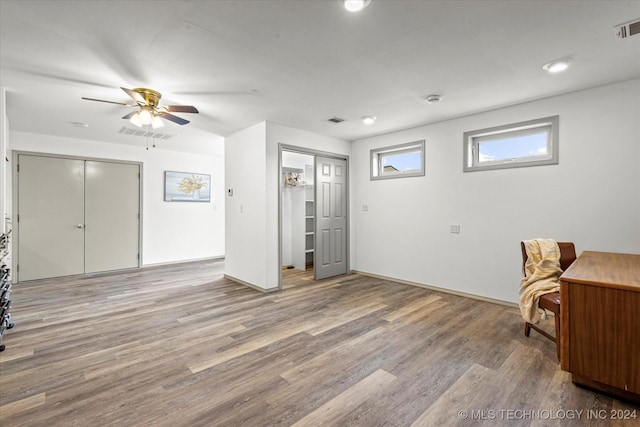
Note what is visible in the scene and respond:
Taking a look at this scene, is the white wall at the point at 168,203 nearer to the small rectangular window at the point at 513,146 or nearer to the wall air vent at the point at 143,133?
the wall air vent at the point at 143,133

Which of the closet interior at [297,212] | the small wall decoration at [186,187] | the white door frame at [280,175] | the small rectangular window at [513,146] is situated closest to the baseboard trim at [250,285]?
the white door frame at [280,175]

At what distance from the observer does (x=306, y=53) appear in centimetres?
250

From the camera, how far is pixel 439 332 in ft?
9.72

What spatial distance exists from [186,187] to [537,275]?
6.67 metres

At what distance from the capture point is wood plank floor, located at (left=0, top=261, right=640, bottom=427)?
1793 mm

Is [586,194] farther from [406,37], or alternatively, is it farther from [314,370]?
[314,370]

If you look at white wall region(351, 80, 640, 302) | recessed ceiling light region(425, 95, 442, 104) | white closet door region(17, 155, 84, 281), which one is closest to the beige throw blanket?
white wall region(351, 80, 640, 302)

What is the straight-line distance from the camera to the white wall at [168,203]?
5.41 meters

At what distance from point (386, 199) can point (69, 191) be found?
5849 millimetres

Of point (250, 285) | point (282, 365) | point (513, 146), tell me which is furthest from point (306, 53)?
point (250, 285)

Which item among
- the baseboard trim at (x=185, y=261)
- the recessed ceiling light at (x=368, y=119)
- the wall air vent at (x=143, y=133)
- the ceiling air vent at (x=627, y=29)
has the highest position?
the wall air vent at (x=143, y=133)

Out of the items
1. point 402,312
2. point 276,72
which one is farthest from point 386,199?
point 276,72

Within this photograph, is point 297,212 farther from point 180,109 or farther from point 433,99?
point 433,99

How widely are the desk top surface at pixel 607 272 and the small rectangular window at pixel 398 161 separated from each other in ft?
8.20
